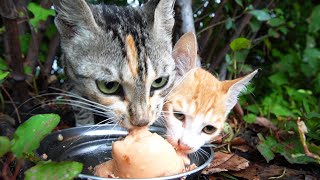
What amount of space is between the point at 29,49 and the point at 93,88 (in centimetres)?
124

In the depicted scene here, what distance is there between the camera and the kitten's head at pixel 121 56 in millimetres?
1946

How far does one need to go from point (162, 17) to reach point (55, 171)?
1109 mm

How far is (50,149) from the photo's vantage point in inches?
84.5

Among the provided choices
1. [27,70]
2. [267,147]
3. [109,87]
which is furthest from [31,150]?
[27,70]

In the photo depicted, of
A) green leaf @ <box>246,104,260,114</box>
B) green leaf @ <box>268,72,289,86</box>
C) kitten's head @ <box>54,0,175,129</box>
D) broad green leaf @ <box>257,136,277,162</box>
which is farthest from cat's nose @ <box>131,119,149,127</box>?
green leaf @ <box>268,72,289,86</box>

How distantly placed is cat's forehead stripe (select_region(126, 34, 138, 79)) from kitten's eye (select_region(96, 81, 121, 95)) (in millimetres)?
100

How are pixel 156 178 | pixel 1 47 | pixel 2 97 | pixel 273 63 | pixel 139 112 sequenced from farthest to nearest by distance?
pixel 273 63, pixel 1 47, pixel 2 97, pixel 139 112, pixel 156 178

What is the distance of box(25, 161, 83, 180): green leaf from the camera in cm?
140

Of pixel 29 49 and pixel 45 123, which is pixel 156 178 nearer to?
pixel 45 123

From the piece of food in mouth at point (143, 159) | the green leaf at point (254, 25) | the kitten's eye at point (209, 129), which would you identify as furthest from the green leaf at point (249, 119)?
the piece of food in mouth at point (143, 159)

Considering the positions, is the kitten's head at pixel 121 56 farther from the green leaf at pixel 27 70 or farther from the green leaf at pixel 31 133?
the green leaf at pixel 27 70

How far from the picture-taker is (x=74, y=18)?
204 cm

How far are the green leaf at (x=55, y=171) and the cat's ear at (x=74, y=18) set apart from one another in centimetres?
83

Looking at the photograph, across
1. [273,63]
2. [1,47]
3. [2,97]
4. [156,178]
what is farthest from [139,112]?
[273,63]
